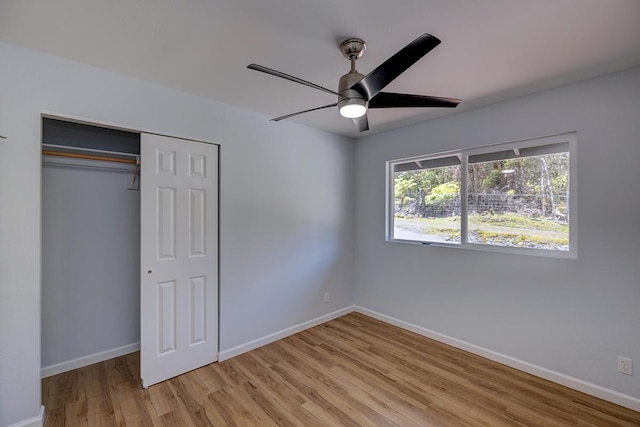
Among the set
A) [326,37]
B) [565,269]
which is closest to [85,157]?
[326,37]

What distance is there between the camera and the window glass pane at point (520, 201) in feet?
7.91

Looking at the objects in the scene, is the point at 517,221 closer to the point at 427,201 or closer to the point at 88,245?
the point at 427,201

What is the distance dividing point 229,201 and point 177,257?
2.25ft

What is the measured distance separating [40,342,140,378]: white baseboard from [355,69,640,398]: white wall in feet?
10.3

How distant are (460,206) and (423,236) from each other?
577mm

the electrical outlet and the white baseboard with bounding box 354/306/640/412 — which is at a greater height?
the electrical outlet

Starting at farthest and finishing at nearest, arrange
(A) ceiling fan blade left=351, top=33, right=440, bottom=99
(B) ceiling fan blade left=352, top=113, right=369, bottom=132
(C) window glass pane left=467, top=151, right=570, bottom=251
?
(C) window glass pane left=467, top=151, right=570, bottom=251, (B) ceiling fan blade left=352, top=113, right=369, bottom=132, (A) ceiling fan blade left=351, top=33, right=440, bottom=99

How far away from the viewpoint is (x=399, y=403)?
211 centimetres

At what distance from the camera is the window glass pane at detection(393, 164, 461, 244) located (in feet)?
10.3

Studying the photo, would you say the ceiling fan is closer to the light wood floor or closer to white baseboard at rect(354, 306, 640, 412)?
the light wood floor

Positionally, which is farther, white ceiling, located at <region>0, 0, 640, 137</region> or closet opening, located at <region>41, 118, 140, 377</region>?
closet opening, located at <region>41, 118, 140, 377</region>

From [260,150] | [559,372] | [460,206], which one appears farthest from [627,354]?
[260,150]

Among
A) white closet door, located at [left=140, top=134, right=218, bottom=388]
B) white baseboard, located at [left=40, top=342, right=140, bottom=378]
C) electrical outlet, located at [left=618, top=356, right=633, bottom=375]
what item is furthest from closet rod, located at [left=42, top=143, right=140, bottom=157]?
electrical outlet, located at [left=618, top=356, right=633, bottom=375]

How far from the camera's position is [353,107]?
1563 mm
